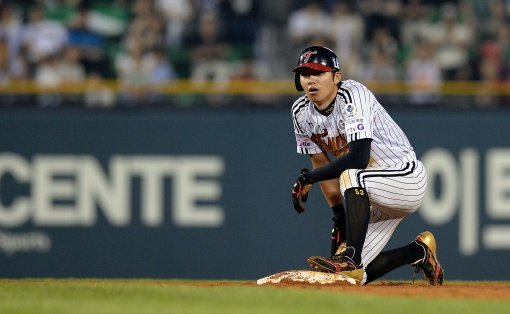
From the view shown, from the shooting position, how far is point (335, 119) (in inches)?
315

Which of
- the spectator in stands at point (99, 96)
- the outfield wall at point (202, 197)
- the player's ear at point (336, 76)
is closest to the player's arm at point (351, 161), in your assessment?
the player's ear at point (336, 76)

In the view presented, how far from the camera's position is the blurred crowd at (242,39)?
43.2ft

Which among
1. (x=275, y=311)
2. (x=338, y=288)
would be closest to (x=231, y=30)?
(x=338, y=288)

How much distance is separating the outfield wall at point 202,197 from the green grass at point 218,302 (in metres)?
4.63

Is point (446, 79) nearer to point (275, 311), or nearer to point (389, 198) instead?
point (389, 198)

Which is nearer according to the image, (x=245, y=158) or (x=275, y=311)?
(x=275, y=311)

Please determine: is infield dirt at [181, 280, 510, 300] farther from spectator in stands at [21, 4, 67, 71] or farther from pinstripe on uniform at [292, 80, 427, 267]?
spectator in stands at [21, 4, 67, 71]

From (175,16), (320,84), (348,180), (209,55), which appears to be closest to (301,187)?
(348,180)

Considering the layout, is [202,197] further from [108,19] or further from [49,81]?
[108,19]

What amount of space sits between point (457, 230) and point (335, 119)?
4680 millimetres

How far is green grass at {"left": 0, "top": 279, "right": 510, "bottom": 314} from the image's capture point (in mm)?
6305

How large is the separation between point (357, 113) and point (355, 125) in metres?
0.10

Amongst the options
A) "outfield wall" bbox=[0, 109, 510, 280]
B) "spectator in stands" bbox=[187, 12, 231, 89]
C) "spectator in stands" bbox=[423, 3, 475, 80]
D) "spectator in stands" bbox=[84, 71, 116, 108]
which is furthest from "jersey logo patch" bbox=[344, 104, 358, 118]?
"spectator in stands" bbox=[423, 3, 475, 80]

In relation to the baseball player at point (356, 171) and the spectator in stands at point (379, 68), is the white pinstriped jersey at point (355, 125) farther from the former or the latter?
the spectator in stands at point (379, 68)
